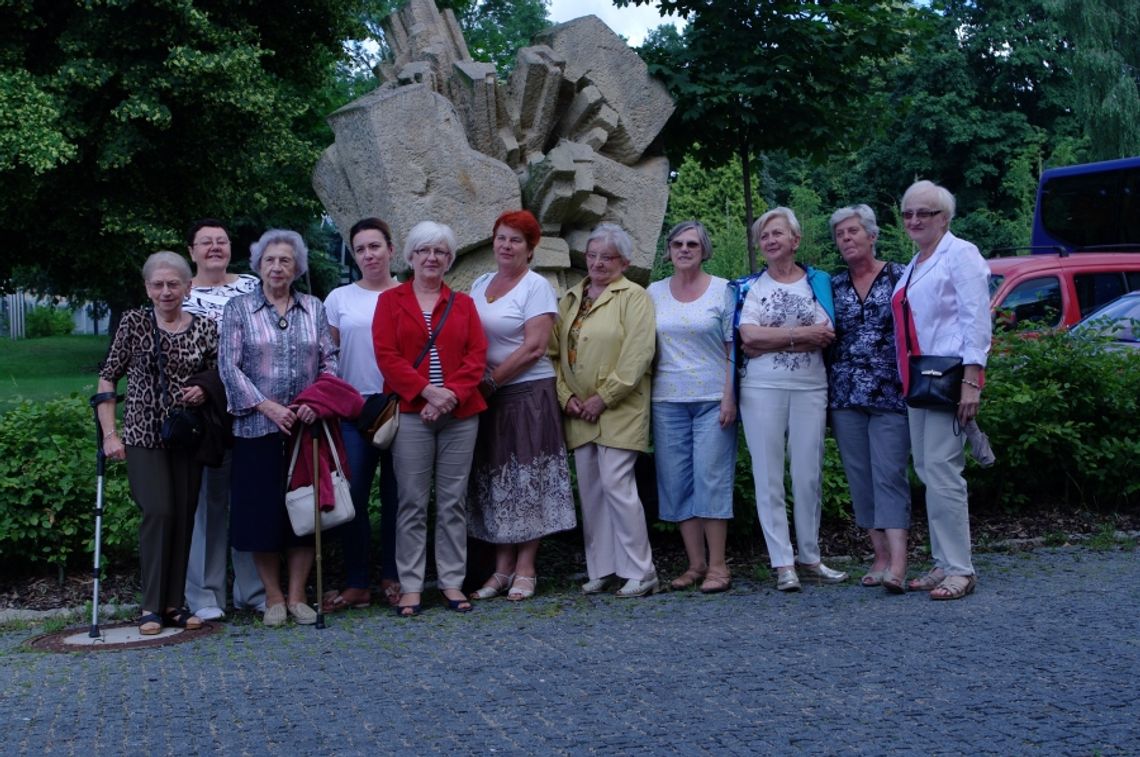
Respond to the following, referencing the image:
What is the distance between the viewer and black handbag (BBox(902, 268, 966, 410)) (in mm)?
5449

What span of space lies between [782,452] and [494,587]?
1564 millimetres

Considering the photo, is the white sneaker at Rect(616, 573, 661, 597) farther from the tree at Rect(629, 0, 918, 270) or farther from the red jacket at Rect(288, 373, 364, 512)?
the tree at Rect(629, 0, 918, 270)

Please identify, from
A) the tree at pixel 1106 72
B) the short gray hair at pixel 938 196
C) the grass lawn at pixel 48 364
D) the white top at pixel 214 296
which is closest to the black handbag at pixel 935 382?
the short gray hair at pixel 938 196

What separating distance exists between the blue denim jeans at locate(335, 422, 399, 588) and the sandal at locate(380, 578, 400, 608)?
26 mm

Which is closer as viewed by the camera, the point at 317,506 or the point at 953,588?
the point at 317,506

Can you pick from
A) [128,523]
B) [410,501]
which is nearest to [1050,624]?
[410,501]

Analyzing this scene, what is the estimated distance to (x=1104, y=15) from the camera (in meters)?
30.4

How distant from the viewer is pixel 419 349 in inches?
227

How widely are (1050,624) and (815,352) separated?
164 centimetres

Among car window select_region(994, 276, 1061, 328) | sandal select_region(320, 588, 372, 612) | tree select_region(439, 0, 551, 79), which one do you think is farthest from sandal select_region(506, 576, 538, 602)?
tree select_region(439, 0, 551, 79)

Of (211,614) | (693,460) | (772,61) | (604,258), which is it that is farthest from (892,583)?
(772,61)

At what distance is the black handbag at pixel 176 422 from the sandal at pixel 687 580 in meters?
2.38

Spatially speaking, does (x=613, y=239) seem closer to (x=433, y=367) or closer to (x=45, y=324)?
(x=433, y=367)

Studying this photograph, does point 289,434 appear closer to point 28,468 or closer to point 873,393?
point 28,468
